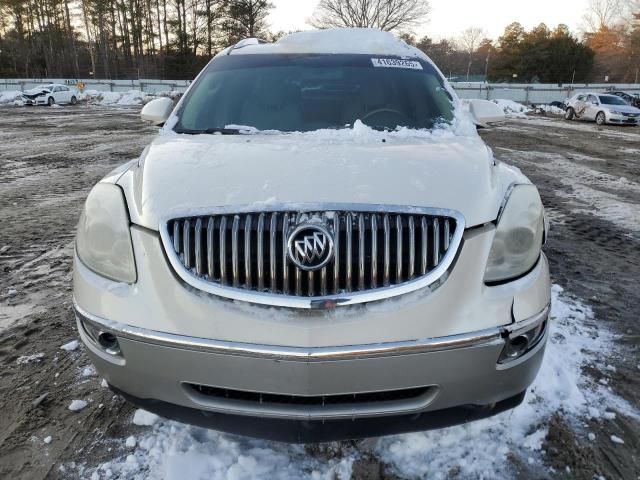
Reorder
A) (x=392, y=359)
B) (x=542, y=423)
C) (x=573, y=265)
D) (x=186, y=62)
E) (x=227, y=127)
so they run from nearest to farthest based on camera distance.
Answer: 1. (x=392, y=359)
2. (x=542, y=423)
3. (x=227, y=127)
4. (x=573, y=265)
5. (x=186, y=62)

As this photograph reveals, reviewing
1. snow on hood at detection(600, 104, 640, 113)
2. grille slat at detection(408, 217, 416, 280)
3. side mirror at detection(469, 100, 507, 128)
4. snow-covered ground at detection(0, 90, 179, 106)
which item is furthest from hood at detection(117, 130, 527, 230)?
snow-covered ground at detection(0, 90, 179, 106)

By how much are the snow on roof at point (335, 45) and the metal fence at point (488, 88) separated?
3202cm

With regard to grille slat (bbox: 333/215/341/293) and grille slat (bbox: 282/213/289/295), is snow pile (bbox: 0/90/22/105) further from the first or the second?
grille slat (bbox: 333/215/341/293)

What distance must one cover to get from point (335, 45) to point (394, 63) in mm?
493

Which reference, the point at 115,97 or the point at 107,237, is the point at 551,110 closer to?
the point at 115,97

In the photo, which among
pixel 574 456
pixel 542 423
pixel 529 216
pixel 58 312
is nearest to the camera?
pixel 529 216

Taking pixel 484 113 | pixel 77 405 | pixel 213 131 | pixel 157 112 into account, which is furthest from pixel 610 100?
pixel 77 405

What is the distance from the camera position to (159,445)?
2.12 metres

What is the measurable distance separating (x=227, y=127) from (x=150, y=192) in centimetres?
99

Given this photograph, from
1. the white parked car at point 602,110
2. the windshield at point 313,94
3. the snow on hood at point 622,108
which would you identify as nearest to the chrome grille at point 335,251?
the windshield at point 313,94

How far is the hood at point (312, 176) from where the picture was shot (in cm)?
180

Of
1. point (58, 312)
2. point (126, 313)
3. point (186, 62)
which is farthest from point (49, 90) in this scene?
point (126, 313)

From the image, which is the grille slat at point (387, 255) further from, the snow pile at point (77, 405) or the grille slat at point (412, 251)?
the snow pile at point (77, 405)

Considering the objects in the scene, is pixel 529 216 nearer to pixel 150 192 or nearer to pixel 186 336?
pixel 186 336
